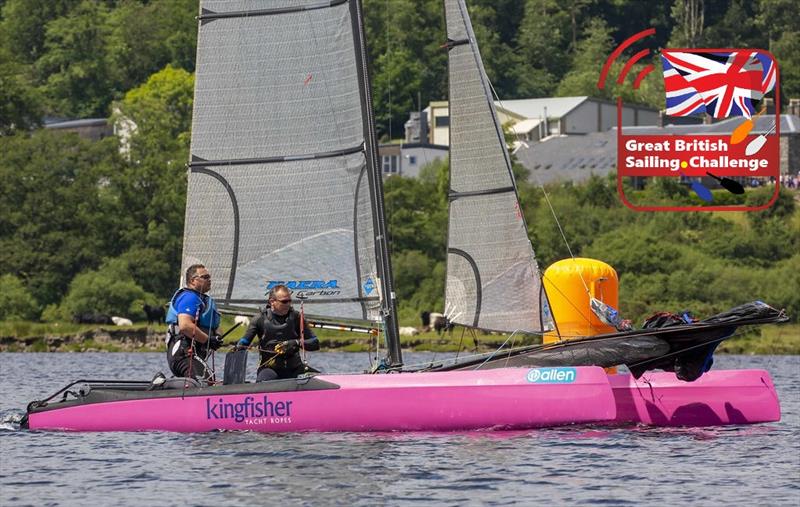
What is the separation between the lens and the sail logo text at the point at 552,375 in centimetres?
2331

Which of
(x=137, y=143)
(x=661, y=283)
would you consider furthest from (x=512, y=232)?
(x=137, y=143)

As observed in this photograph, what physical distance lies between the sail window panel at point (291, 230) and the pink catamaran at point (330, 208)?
20 mm

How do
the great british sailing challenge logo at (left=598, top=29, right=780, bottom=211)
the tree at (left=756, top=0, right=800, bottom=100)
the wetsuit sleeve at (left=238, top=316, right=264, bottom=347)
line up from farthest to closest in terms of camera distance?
the tree at (left=756, top=0, right=800, bottom=100), the great british sailing challenge logo at (left=598, top=29, right=780, bottom=211), the wetsuit sleeve at (left=238, top=316, right=264, bottom=347)

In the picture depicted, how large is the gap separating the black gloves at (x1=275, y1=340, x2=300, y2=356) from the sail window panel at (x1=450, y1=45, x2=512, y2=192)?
3583mm

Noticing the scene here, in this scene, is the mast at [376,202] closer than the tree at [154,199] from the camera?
Yes

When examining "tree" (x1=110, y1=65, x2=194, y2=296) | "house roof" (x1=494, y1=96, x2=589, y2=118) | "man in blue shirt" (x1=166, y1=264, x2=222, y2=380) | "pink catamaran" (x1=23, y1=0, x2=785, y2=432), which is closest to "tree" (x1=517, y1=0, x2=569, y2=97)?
"house roof" (x1=494, y1=96, x2=589, y2=118)

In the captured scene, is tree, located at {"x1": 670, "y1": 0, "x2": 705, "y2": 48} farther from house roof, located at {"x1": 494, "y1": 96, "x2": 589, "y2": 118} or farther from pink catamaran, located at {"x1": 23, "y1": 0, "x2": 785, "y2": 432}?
pink catamaran, located at {"x1": 23, "y1": 0, "x2": 785, "y2": 432}

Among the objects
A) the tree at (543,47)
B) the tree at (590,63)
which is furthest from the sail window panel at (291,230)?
the tree at (543,47)

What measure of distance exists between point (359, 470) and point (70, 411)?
5.78m

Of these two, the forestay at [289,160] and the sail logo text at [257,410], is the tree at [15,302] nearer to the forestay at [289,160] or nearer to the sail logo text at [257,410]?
the forestay at [289,160]

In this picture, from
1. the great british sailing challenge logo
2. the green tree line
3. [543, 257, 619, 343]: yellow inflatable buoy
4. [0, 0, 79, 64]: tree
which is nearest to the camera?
[543, 257, 619, 343]: yellow inflatable buoy

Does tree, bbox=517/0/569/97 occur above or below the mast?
above

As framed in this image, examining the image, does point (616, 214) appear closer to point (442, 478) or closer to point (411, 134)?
point (411, 134)

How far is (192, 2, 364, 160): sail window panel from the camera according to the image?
25.8 metres
